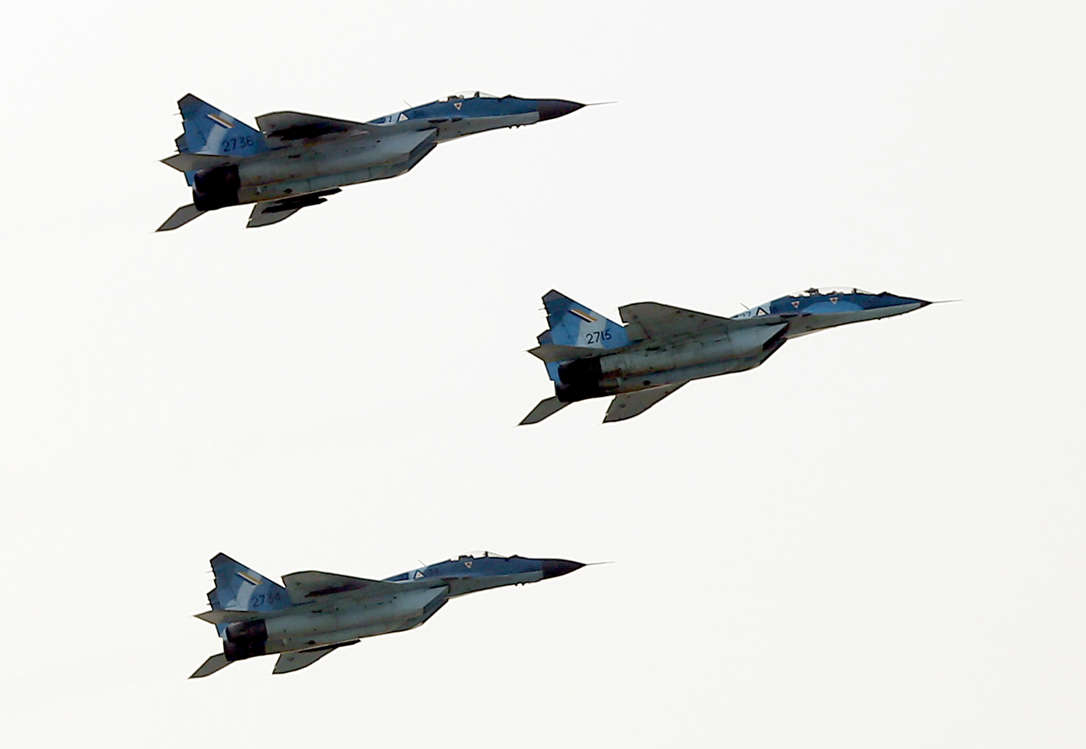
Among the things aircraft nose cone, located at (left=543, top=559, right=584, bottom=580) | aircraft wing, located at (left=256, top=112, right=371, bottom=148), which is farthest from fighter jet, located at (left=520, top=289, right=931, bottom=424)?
aircraft wing, located at (left=256, top=112, right=371, bottom=148)

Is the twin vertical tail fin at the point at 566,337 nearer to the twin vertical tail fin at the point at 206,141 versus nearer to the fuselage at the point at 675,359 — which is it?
the fuselage at the point at 675,359

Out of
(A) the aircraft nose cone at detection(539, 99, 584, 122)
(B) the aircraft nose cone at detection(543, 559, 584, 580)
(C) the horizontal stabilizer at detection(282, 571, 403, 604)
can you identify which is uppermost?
(A) the aircraft nose cone at detection(539, 99, 584, 122)

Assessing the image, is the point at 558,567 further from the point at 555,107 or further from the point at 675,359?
the point at 555,107

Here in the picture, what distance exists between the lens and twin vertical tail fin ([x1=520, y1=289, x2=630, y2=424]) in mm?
60031

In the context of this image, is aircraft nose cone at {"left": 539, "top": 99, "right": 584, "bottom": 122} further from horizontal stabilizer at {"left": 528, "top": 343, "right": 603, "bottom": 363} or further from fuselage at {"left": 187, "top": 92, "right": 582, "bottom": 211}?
horizontal stabilizer at {"left": 528, "top": 343, "right": 603, "bottom": 363}

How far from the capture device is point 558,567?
63.4 metres

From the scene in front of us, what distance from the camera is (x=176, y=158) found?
2397 inches

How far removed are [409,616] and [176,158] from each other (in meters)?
12.8

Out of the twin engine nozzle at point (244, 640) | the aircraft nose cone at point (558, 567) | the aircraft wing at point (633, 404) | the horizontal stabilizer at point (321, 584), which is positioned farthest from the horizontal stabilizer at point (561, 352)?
the twin engine nozzle at point (244, 640)

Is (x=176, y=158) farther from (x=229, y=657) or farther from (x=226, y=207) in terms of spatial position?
(x=229, y=657)

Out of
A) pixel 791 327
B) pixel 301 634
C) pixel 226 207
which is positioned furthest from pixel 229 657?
pixel 791 327

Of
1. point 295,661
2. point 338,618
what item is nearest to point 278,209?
point 338,618

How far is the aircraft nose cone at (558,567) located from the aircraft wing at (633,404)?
12.5 ft

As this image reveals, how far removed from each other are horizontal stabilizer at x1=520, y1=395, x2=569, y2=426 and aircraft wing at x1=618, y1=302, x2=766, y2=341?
8.58 ft
